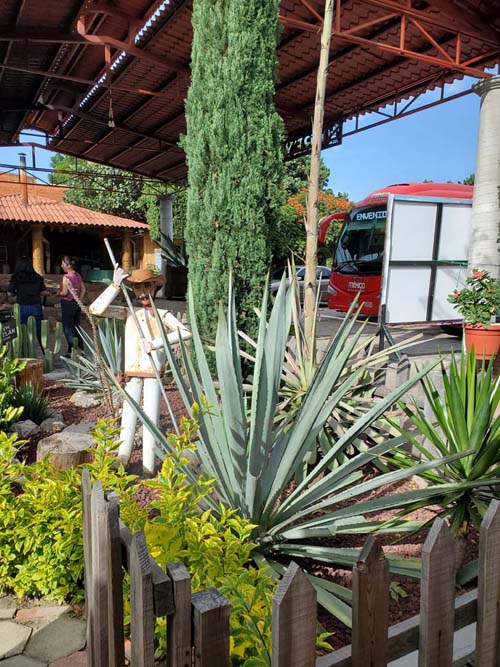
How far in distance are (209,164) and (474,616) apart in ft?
13.4

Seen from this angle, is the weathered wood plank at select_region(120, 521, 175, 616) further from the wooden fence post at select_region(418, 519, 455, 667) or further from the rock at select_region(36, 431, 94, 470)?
the rock at select_region(36, 431, 94, 470)

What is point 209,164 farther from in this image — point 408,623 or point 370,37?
point 370,37

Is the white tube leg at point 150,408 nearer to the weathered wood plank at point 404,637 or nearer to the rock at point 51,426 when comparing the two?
the rock at point 51,426

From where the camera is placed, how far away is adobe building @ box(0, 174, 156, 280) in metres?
17.9

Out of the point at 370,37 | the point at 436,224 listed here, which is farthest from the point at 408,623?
the point at 370,37

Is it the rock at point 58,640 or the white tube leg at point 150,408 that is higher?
the white tube leg at point 150,408

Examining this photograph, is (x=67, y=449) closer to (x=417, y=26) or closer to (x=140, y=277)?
(x=140, y=277)

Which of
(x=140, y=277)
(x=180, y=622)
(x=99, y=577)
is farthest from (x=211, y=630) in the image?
(x=140, y=277)

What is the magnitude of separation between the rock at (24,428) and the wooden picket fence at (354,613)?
9.75 ft

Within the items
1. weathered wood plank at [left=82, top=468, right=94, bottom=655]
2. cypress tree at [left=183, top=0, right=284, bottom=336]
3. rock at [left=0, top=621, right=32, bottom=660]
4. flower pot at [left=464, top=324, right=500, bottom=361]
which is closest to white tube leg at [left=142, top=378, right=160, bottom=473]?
cypress tree at [left=183, top=0, right=284, bottom=336]

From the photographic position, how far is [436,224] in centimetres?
779

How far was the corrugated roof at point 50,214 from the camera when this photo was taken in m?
17.3

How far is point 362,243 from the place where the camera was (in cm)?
1001

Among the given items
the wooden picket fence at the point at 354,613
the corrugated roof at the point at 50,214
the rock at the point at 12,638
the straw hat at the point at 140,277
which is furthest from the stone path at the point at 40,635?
the corrugated roof at the point at 50,214
